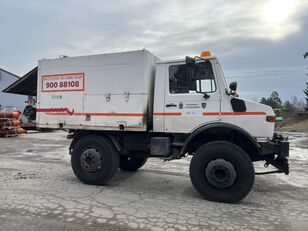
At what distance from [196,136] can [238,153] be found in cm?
92

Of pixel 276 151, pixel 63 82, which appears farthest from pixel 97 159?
pixel 276 151

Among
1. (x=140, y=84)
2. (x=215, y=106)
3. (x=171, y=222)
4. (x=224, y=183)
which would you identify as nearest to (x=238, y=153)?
(x=224, y=183)

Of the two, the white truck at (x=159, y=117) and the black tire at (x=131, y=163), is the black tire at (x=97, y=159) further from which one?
the black tire at (x=131, y=163)

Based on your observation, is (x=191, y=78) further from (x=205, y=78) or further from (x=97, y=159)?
(x=97, y=159)

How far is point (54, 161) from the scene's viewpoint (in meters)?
10.3

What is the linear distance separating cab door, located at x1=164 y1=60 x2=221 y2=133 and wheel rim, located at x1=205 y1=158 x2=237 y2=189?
825 mm

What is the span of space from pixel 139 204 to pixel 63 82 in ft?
11.2

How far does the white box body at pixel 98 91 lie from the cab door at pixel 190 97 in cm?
50

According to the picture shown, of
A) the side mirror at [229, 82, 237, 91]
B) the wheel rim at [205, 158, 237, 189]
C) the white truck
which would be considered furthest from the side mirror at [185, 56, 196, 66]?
the wheel rim at [205, 158, 237, 189]

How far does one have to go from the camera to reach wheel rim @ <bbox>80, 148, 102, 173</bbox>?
7.04 m

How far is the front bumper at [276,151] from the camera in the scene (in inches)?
234

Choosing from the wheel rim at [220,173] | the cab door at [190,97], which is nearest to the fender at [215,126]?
the cab door at [190,97]

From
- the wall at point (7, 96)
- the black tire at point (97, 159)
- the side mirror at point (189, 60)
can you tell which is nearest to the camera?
the side mirror at point (189, 60)

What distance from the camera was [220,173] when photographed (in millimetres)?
5926
